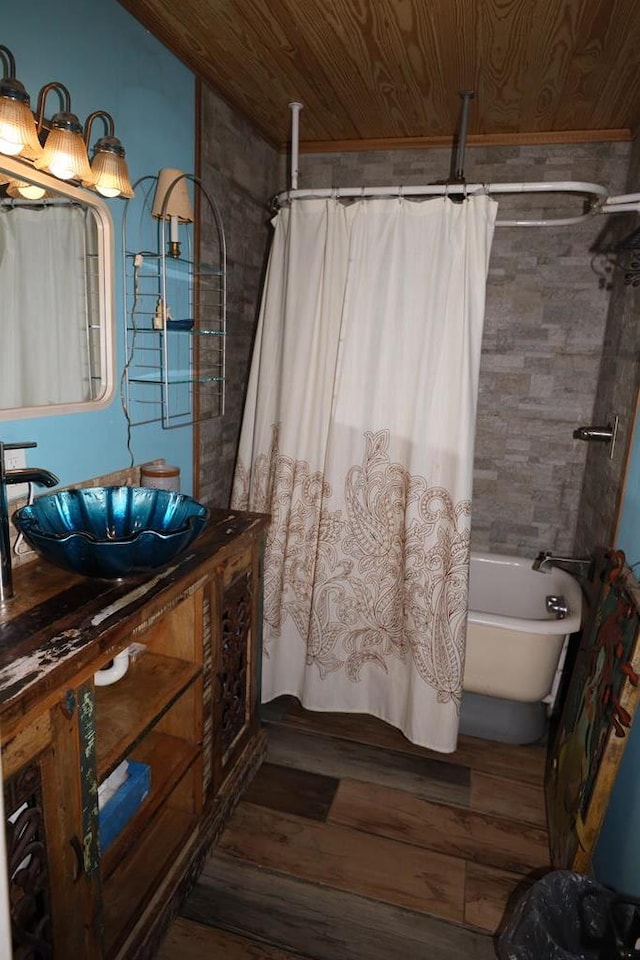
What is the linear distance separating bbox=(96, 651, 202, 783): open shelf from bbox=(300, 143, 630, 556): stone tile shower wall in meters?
1.74

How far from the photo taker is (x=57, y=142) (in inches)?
50.5

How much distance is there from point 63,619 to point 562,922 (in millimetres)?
1243

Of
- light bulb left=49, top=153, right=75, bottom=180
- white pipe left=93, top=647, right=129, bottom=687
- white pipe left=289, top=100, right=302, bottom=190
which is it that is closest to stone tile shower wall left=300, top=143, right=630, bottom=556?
white pipe left=289, top=100, right=302, bottom=190

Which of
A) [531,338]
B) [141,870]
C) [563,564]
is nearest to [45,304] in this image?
[141,870]

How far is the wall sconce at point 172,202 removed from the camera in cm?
172

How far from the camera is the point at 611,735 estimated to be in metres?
1.40

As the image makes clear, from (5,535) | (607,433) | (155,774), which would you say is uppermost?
(607,433)

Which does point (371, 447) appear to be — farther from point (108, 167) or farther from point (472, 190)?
point (108, 167)

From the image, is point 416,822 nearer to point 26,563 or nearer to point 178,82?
point 26,563

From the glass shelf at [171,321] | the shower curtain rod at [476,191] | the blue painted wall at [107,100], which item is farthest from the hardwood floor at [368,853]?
the shower curtain rod at [476,191]

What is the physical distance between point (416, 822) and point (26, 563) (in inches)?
55.8

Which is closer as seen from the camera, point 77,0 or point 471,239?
point 77,0

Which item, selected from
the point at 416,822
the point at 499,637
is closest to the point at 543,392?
the point at 499,637

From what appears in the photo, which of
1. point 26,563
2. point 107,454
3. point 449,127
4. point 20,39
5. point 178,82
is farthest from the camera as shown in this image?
point 449,127
